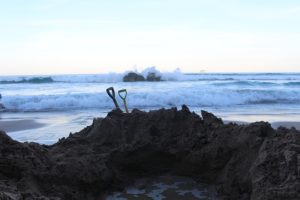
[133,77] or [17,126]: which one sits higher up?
[133,77]

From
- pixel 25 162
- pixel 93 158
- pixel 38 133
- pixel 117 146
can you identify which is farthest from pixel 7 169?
pixel 38 133

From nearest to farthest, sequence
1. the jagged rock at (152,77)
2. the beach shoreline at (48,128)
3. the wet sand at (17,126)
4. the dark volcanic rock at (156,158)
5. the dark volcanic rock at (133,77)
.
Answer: the dark volcanic rock at (156,158) → the beach shoreline at (48,128) → the wet sand at (17,126) → the dark volcanic rock at (133,77) → the jagged rock at (152,77)

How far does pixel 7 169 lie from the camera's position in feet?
12.5

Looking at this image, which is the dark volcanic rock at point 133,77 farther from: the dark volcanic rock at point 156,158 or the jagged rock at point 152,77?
the dark volcanic rock at point 156,158

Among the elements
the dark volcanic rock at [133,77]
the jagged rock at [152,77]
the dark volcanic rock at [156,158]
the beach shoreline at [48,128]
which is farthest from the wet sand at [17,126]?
the jagged rock at [152,77]

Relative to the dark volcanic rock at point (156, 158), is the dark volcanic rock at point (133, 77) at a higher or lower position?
higher

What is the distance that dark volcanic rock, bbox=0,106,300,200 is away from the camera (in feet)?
11.5

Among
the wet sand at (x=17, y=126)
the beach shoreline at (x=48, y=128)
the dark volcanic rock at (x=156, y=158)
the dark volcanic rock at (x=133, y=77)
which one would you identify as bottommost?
the wet sand at (x=17, y=126)

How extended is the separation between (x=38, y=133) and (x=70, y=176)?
5.72 meters

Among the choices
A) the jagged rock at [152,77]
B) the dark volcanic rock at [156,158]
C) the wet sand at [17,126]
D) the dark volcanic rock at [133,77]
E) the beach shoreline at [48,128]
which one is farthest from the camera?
the jagged rock at [152,77]

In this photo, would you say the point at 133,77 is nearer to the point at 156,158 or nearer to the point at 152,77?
the point at 152,77

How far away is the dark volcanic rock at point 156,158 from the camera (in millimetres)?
3492

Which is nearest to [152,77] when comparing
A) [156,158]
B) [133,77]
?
[133,77]

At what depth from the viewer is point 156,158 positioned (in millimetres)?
4953
